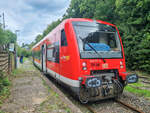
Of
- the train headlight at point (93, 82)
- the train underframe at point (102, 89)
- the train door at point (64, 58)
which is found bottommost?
the train underframe at point (102, 89)

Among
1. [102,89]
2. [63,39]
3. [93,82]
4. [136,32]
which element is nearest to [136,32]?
[136,32]

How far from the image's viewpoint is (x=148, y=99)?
18.0 ft

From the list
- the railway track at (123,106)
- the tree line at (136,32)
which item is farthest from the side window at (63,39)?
the tree line at (136,32)

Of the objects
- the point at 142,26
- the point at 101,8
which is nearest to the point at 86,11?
the point at 101,8

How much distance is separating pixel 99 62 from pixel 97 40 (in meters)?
0.93

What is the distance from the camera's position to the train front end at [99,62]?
4.71 metres

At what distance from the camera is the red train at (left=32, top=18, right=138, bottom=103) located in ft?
15.3

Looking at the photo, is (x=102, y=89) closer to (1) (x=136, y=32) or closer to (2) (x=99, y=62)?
(2) (x=99, y=62)

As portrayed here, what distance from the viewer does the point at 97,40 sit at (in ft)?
17.7

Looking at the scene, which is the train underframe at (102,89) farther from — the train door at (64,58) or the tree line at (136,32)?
the tree line at (136,32)

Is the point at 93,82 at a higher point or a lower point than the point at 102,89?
higher

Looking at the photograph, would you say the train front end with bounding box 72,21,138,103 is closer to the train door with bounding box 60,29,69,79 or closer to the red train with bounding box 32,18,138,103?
the red train with bounding box 32,18,138,103

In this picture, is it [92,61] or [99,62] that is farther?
[99,62]

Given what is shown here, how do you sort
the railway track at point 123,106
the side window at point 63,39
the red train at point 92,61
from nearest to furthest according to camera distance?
the railway track at point 123,106
the red train at point 92,61
the side window at point 63,39
